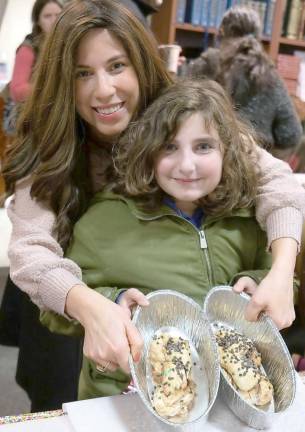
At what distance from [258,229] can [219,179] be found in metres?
0.15

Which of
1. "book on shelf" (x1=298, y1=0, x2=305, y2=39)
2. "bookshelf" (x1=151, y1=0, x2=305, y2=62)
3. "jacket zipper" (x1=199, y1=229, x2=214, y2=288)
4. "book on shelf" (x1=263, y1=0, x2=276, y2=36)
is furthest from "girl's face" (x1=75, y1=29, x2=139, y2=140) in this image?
"book on shelf" (x1=298, y1=0, x2=305, y2=39)

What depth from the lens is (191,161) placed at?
39.1 inches

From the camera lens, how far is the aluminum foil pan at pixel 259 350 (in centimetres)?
79

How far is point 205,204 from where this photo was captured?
1.08 meters

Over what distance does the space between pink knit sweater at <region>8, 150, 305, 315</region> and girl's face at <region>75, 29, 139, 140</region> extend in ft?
0.65

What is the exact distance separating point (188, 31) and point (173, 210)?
2370mm

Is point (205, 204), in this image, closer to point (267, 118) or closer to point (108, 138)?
point (108, 138)

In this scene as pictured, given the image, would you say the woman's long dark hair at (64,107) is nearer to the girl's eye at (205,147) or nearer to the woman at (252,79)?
the girl's eye at (205,147)

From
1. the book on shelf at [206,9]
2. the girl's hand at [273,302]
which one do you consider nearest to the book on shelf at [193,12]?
the book on shelf at [206,9]

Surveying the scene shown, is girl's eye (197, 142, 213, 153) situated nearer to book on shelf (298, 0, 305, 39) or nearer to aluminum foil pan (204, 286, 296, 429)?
aluminum foil pan (204, 286, 296, 429)

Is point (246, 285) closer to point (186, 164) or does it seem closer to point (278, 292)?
point (278, 292)

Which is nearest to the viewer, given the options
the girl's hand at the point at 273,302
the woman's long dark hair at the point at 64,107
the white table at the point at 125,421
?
the white table at the point at 125,421

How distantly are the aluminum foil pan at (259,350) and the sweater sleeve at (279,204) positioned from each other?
0.17 meters

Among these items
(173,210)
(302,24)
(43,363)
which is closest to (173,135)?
(173,210)
